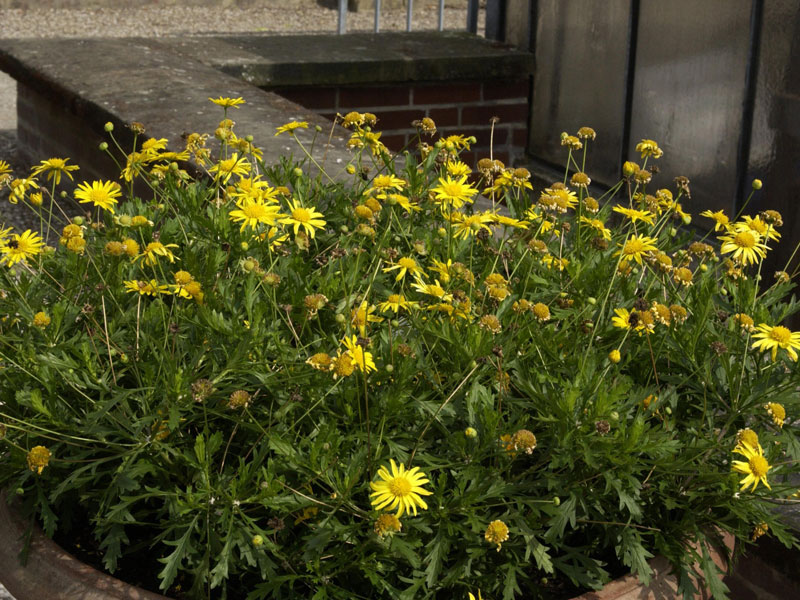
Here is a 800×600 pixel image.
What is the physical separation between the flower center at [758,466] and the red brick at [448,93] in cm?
385

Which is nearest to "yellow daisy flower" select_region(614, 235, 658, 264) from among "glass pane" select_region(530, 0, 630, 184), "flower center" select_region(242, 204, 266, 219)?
"flower center" select_region(242, 204, 266, 219)

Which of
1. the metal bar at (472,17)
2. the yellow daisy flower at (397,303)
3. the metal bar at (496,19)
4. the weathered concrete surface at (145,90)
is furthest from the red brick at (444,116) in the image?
the yellow daisy flower at (397,303)

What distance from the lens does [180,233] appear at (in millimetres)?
2133

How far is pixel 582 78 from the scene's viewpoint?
5.04 metres

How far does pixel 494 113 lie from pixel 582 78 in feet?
1.88

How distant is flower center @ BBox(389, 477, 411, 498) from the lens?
1.48 metres

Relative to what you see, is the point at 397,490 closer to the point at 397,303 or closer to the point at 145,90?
the point at 397,303

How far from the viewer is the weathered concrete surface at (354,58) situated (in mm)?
4934

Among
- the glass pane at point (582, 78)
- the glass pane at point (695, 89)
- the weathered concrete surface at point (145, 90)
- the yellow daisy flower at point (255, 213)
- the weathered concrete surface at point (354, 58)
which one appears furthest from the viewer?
the weathered concrete surface at point (354, 58)

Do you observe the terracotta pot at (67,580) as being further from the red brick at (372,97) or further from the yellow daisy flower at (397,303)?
the red brick at (372,97)

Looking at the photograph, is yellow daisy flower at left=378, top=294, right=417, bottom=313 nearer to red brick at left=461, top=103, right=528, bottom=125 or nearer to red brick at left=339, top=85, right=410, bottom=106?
red brick at left=339, top=85, right=410, bottom=106

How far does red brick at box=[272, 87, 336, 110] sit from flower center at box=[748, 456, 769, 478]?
377 centimetres

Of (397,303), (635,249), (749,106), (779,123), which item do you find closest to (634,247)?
(635,249)

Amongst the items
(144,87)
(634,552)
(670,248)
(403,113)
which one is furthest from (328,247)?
(403,113)
